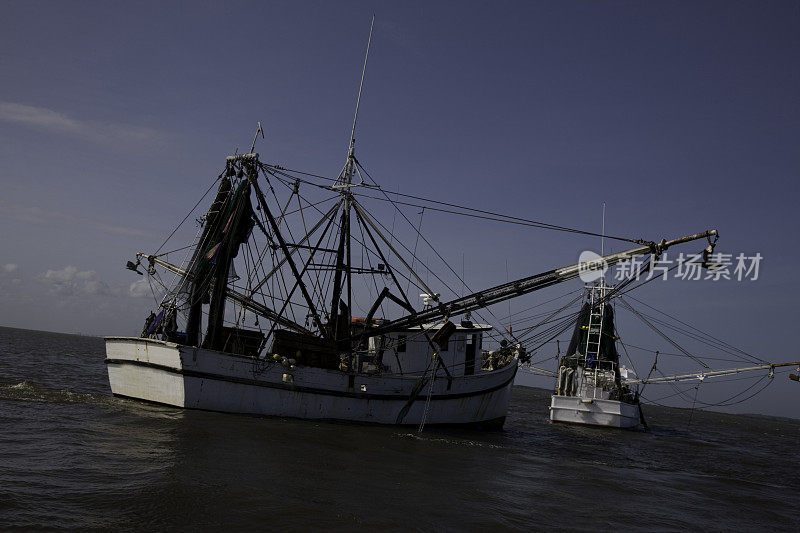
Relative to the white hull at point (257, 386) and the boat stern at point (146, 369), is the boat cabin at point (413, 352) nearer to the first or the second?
the white hull at point (257, 386)

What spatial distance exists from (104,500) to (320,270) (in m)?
14.4

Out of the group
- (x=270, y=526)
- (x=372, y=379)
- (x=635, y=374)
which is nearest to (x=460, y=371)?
(x=372, y=379)

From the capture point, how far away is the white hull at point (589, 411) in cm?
2986

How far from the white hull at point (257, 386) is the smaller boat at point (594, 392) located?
43.0ft

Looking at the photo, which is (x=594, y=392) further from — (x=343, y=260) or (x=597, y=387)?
(x=343, y=260)

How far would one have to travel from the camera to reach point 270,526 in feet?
21.1

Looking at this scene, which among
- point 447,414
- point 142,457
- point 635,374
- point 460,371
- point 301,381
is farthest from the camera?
point 635,374

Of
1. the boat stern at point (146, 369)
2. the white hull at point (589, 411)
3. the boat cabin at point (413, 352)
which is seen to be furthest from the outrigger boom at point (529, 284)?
the white hull at point (589, 411)

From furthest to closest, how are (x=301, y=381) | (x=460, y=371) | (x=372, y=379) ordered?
(x=460, y=371), (x=372, y=379), (x=301, y=381)

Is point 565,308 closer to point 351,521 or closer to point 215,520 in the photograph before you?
point 351,521

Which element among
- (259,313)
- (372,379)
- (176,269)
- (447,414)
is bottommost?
(447,414)

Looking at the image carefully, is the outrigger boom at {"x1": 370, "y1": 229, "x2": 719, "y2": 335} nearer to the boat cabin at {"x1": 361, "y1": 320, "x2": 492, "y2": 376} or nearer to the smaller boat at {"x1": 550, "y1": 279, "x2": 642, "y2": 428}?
the boat cabin at {"x1": 361, "y1": 320, "x2": 492, "y2": 376}

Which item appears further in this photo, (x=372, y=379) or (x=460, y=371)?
(x=460, y=371)

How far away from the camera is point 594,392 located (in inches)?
1210
